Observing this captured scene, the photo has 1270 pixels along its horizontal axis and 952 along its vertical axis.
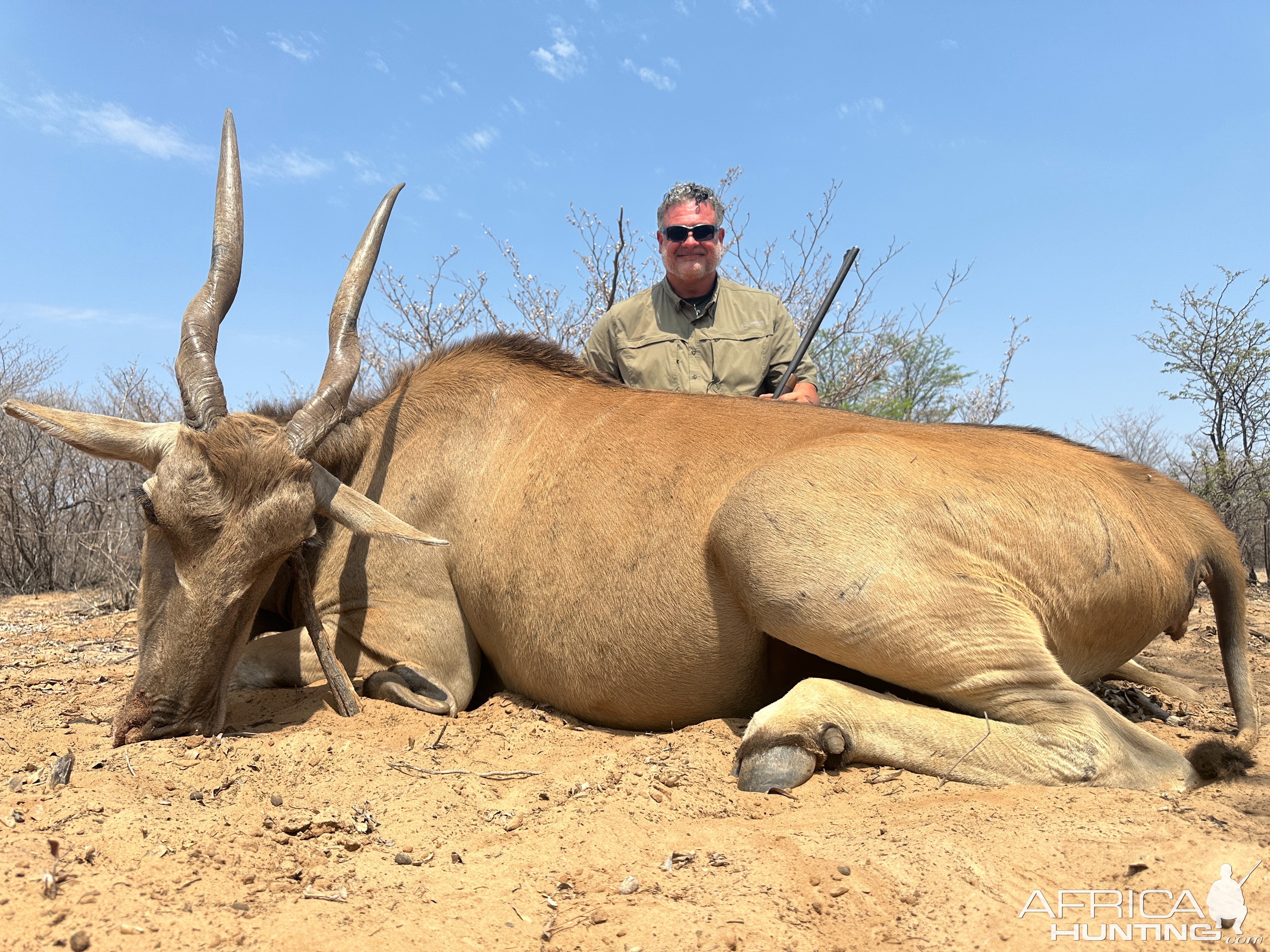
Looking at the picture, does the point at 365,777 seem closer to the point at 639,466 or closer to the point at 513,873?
the point at 513,873

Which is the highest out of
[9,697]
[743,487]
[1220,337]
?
[1220,337]

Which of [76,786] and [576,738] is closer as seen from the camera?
[76,786]

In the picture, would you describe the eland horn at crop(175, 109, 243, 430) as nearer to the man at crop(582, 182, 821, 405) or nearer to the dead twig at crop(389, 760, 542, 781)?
the dead twig at crop(389, 760, 542, 781)

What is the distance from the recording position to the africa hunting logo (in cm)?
218

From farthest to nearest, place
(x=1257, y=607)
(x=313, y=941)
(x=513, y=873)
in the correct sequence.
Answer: (x=1257, y=607), (x=513, y=873), (x=313, y=941)

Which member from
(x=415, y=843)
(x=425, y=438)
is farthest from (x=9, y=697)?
(x=415, y=843)

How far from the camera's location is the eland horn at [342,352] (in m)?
4.30

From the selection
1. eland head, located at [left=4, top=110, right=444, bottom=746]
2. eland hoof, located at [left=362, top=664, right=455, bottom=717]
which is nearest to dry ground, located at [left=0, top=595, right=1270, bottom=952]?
eland head, located at [left=4, top=110, right=444, bottom=746]

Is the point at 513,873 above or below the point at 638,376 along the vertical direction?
below

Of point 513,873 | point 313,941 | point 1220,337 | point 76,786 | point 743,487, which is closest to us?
point 313,941

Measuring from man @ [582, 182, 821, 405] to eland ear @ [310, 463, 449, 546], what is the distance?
3.19 m

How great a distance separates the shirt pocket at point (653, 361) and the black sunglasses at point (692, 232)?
77cm

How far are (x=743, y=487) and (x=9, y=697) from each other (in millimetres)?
4107

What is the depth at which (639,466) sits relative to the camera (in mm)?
4238
